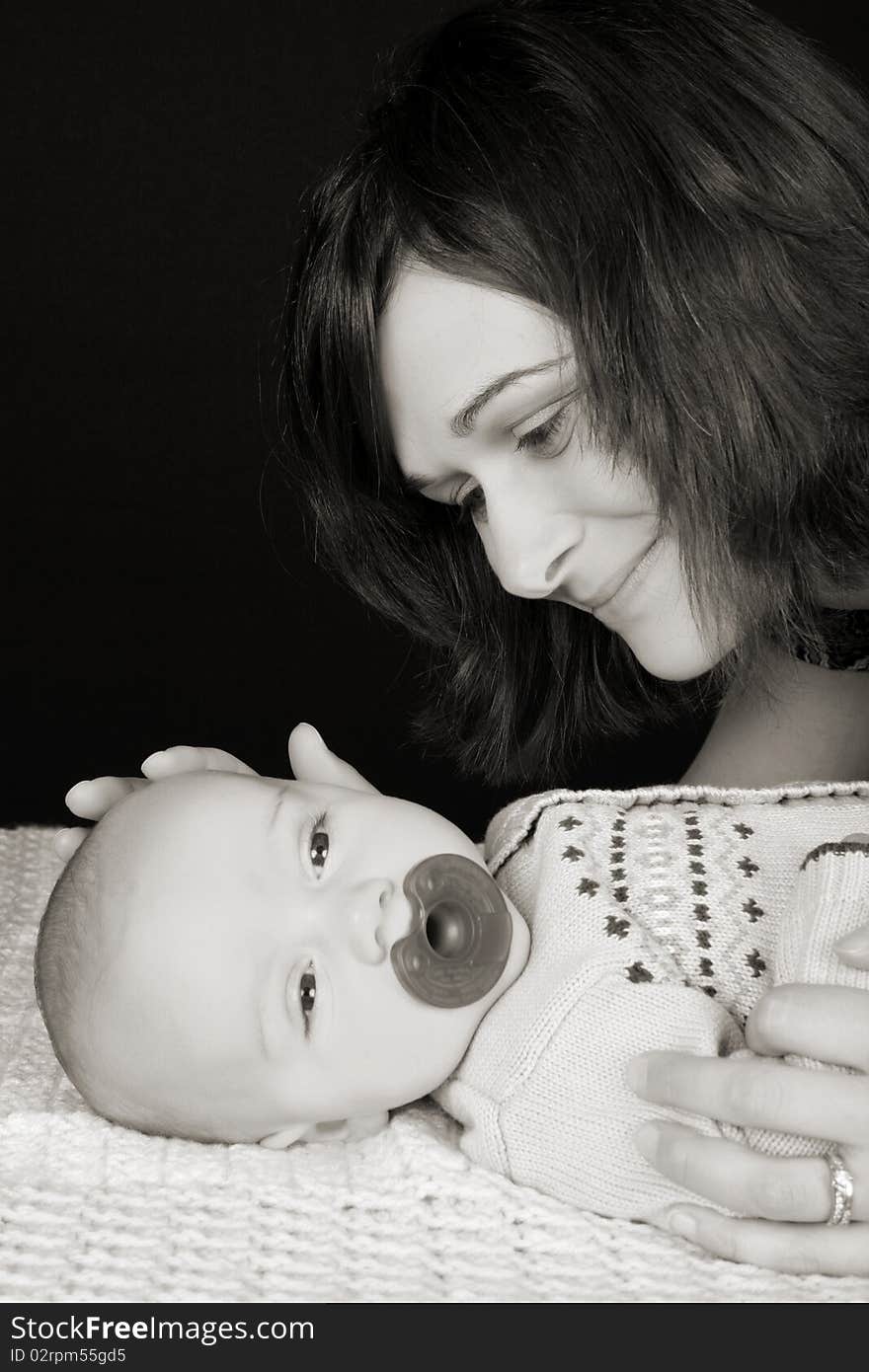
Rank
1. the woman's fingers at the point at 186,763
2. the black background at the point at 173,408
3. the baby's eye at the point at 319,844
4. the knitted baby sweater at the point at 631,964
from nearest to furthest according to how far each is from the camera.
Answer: the knitted baby sweater at the point at 631,964 → the baby's eye at the point at 319,844 → the woman's fingers at the point at 186,763 → the black background at the point at 173,408

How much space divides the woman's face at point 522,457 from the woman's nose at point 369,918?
0.39m

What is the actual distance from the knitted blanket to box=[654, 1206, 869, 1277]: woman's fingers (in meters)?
0.01

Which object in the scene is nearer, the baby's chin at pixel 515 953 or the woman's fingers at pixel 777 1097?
the woman's fingers at pixel 777 1097

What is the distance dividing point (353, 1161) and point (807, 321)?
88 cm

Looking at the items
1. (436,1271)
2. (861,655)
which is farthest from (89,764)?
(436,1271)

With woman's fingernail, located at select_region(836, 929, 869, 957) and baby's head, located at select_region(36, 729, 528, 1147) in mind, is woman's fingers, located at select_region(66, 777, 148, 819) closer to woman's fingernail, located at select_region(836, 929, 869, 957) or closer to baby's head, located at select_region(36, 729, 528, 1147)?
baby's head, located at select_region(36, 729, 528, 1147)

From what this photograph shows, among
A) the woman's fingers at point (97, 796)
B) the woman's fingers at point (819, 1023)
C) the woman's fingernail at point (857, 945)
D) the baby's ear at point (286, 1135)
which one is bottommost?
the baby's ear at point (286, 1135)

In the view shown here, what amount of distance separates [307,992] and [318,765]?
0.98 feet

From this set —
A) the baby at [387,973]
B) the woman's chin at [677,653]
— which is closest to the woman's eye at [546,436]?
the woman's chin at [677,653]

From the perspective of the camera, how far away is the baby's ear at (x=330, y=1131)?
140 centimetres

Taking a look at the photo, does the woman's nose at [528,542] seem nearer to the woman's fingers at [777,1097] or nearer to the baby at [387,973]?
the baby at [387,973]

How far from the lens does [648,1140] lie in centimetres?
125

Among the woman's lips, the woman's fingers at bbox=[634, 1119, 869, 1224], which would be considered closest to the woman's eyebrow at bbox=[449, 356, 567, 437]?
the woman's lips
